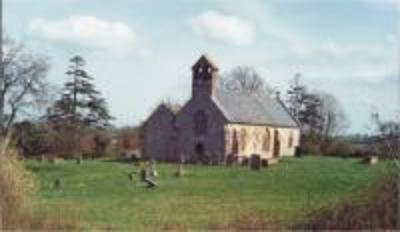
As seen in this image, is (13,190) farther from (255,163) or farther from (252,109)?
(252,109)

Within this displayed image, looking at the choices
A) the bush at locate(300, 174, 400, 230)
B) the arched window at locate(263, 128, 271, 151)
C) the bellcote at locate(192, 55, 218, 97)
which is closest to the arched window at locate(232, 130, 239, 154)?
the bellcote at locate(192, 55, 218, 97)

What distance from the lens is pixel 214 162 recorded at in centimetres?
6244

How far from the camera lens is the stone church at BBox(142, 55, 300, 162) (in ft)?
235

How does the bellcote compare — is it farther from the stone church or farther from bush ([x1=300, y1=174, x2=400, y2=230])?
bush ([x1=300, y1=174, x2=400, y2=230])

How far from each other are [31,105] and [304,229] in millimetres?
44494

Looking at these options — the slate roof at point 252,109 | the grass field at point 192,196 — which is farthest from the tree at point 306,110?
the grass field at point 192,196

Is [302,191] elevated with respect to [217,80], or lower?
lower

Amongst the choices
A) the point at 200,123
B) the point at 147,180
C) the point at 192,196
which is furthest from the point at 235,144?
the point at 192,196

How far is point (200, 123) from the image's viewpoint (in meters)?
72.7

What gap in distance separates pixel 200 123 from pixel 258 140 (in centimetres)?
822

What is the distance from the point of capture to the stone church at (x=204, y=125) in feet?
235

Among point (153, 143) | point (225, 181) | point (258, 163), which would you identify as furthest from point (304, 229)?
point (153, 143)

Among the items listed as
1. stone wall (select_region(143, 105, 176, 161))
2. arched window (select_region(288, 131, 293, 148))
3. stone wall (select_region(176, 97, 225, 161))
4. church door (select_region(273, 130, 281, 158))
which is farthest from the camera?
arched window (select_region(288, 131, 293, 148))

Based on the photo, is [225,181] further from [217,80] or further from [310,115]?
[310,115]
